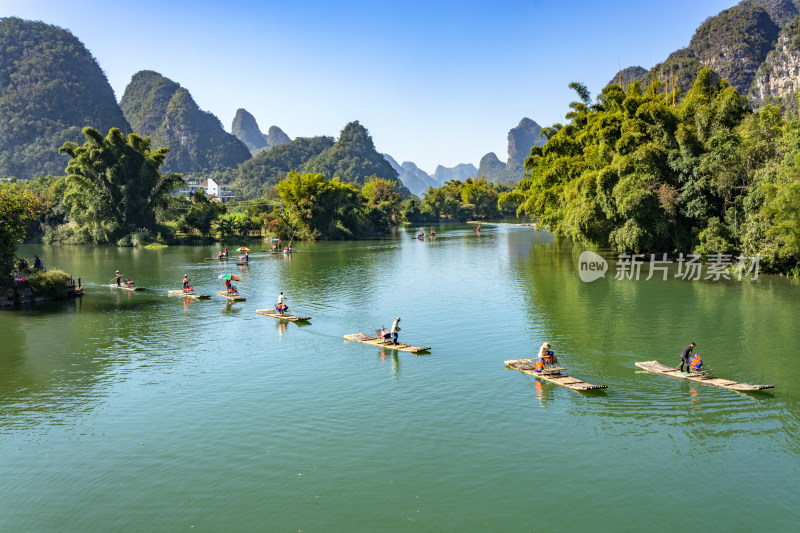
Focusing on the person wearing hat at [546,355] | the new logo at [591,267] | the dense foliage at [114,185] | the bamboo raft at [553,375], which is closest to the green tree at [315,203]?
the dense foliage at [114,185]

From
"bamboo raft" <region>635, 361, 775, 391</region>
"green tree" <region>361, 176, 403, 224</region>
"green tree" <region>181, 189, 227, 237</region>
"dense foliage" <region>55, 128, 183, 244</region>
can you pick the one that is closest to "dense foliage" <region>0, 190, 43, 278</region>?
"bamboo raft" <region>635, 361, 775, 391</region>

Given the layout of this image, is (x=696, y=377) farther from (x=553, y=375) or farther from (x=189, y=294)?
(x=189, y=294)

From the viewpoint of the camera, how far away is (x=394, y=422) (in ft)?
56.2

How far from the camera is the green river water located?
492 inches

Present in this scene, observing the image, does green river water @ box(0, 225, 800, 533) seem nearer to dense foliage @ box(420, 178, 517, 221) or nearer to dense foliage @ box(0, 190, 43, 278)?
dense foliage @ box(0, 190, 43, 278)

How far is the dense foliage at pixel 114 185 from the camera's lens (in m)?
78.1

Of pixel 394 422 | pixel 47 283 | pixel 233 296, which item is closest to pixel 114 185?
pixel 47 283

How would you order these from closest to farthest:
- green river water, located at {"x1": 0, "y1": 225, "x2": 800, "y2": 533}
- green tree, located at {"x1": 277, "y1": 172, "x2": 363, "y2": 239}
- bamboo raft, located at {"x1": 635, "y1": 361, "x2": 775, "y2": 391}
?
green river water, located at {"x1": 0, "y1": 225, "x2": 800, "y2": 533}
bamboo raft, located at {"x1": 635, "y1": 361, "x2": 775, "y2": 391}
green tree, located at {"x1": 277, "y1": 172, "x2": 363, "y2": 239}

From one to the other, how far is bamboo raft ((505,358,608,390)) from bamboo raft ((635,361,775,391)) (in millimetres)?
2928

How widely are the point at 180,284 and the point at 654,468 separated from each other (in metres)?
39.7

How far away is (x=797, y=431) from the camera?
16.0m

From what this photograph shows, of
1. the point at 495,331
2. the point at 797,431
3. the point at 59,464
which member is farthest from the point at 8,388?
the point at 797,431

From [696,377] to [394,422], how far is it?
1114cm

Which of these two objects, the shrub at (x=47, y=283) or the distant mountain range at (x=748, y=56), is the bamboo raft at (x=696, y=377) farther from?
the distant mountain range at (x=748, y=56)
